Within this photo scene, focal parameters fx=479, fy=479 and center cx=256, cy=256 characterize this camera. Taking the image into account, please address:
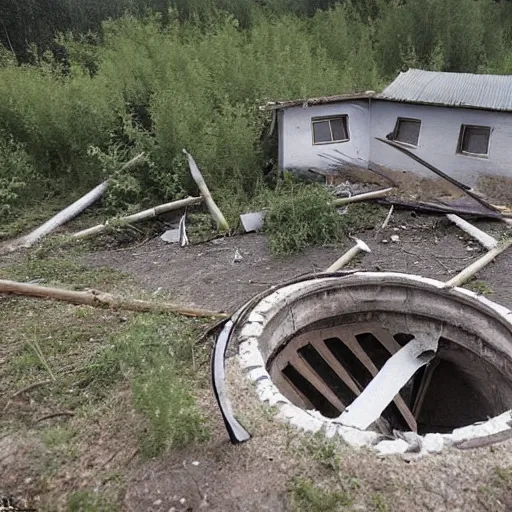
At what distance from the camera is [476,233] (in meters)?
6.38

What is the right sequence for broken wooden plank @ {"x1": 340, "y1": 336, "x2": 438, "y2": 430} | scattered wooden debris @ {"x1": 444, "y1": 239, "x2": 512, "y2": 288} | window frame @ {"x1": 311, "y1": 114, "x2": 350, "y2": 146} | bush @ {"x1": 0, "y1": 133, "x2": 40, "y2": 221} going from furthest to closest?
window frame @ {"x1": 311, "y1": 114, "x2": 350, "y2": 146} → bush @ {"x1": 0, "y1": 133, "x2": 40, "y2": 221} → scattered wooden debris @ {"x1": 444, "y1": 239, "x2": 512, "y2": 288} → broken wooden plank @ {"x1": 340, "y1": 336, "x2": 438, "y2": 430}

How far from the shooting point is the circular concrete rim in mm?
3125

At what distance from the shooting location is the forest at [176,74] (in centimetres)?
795

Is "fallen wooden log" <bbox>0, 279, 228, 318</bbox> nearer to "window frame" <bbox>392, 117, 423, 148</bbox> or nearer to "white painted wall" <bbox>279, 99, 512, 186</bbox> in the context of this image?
"white painted wall" <bbox>279, 99, 512, 186</bbox>

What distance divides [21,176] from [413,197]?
661cm

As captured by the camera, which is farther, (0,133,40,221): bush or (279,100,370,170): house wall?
(279,100,370,170): house wall

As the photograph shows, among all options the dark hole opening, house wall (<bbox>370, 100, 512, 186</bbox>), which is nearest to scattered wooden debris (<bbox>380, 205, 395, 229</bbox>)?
house wall (<bbox>370, 100, 512, 186</bbox>)

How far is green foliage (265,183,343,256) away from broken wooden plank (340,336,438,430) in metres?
1.92

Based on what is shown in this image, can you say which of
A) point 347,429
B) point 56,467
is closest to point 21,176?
point 56,467

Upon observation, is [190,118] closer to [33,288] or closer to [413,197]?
[413,197]

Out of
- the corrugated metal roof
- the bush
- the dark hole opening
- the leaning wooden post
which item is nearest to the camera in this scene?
the dark hole opening

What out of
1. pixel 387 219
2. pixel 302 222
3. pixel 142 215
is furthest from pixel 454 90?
pixel 142 215

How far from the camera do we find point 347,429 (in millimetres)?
3215

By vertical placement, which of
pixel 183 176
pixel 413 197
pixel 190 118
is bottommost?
pixel 413 197
